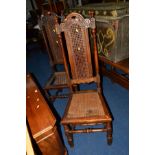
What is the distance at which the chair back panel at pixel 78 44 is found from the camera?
5.09 feet

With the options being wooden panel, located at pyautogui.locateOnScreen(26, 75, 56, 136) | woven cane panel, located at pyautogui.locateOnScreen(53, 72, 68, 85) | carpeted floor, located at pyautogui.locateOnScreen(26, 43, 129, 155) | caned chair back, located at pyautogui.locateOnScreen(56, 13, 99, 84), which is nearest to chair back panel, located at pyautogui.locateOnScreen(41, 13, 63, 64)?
woven cane panel, located at pyautogui.locateOnScreen(53, 72, 68, 85)

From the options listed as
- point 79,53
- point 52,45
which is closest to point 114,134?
point 79,53

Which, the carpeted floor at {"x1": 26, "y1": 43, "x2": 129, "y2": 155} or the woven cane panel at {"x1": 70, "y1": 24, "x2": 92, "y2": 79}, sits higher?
the woven cane panel at {"x1": 70, "y1": 24, "x2": 92, "y2": 79}

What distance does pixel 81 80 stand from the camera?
1.75 metres

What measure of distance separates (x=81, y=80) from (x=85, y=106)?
0.26 metres

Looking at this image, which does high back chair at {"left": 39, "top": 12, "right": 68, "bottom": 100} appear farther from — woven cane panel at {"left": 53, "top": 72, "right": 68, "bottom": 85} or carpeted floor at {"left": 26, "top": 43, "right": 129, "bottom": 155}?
carpeted floor at {"left": 26, "top": 43, "right": 129, "bottom": 155}

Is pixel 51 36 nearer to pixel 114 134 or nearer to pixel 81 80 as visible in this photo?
pixel 81 80

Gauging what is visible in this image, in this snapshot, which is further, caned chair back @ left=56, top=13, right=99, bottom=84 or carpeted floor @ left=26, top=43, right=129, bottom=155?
carpeted floor @ left=26, top=43, right=129, bottom=155

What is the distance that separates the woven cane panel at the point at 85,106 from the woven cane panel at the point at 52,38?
2.27 ft

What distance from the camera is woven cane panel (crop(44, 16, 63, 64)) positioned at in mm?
2080

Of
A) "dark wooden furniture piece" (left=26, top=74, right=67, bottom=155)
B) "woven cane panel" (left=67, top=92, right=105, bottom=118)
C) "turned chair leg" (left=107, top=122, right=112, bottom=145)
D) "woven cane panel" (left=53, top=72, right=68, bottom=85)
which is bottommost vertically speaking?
"turned chair leg" (left=107, top=122, right=112, bottom=145)

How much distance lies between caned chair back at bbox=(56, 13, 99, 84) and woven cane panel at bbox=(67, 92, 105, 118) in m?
0.15
